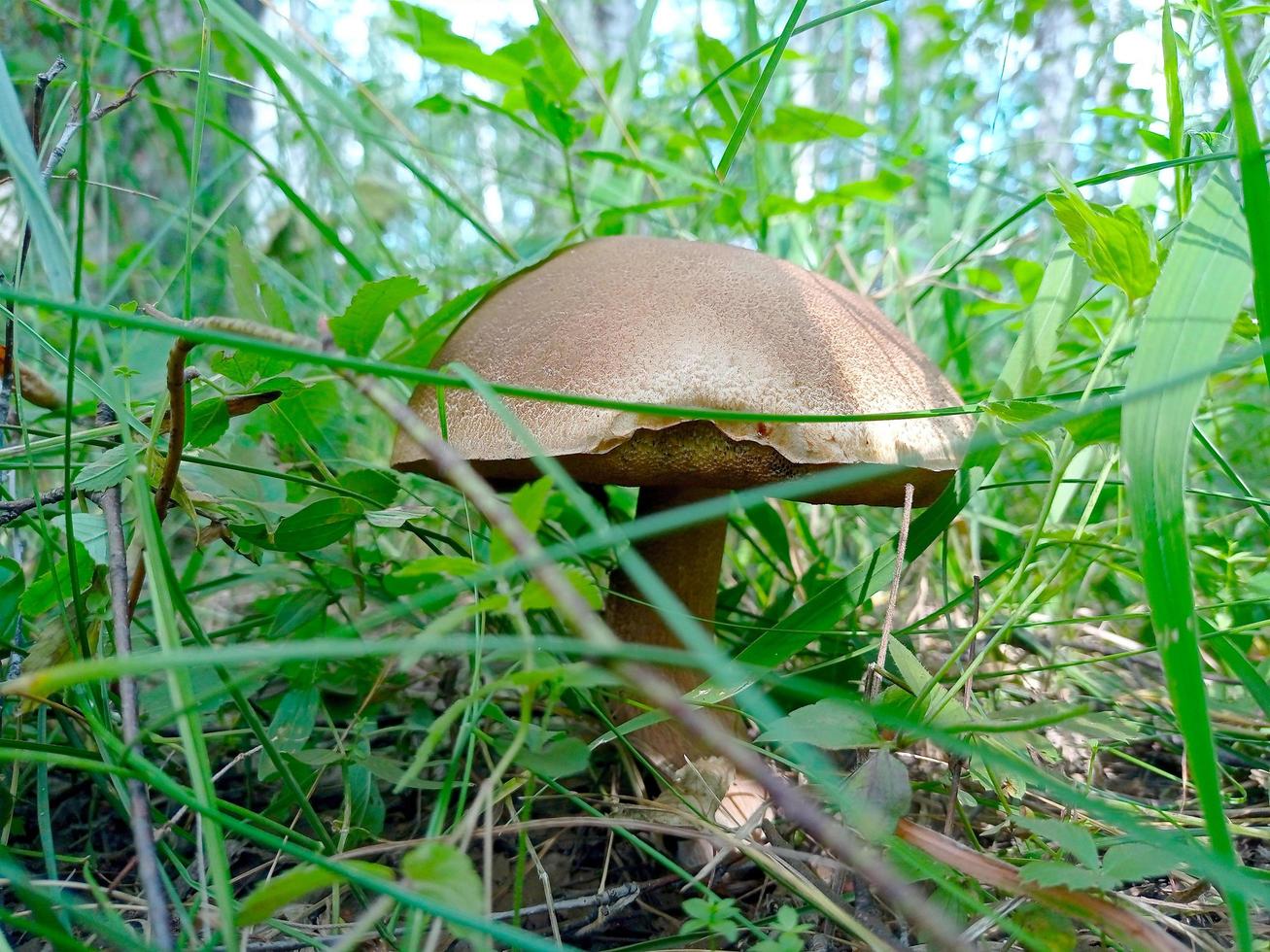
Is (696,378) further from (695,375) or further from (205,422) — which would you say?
(205,422)

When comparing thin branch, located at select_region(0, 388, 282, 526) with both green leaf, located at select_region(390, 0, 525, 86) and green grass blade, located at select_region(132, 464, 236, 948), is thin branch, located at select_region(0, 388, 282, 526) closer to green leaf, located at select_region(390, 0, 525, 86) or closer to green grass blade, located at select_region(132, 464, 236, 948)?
green grass blade, located at select_region(132, 464, 236, 948)

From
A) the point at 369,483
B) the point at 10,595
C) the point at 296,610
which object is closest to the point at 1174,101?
the point at 369,483

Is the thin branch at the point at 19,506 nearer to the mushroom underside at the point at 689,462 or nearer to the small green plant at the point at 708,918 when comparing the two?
the mushroom underside at the point at 689,462

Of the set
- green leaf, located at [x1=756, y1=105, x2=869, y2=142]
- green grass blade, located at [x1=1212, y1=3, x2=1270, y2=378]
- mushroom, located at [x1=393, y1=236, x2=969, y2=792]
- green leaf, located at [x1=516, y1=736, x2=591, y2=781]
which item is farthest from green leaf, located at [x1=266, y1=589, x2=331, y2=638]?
green leaf, located at [x1=756, y1=105, x2=869, y2=142]

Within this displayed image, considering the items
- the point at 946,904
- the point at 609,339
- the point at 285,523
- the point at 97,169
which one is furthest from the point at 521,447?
the point at 97,169

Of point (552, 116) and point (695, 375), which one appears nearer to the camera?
point (695, 375)

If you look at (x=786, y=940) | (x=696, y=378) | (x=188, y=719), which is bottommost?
(x=786, y=940)

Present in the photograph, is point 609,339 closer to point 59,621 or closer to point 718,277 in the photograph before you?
point 718,277
